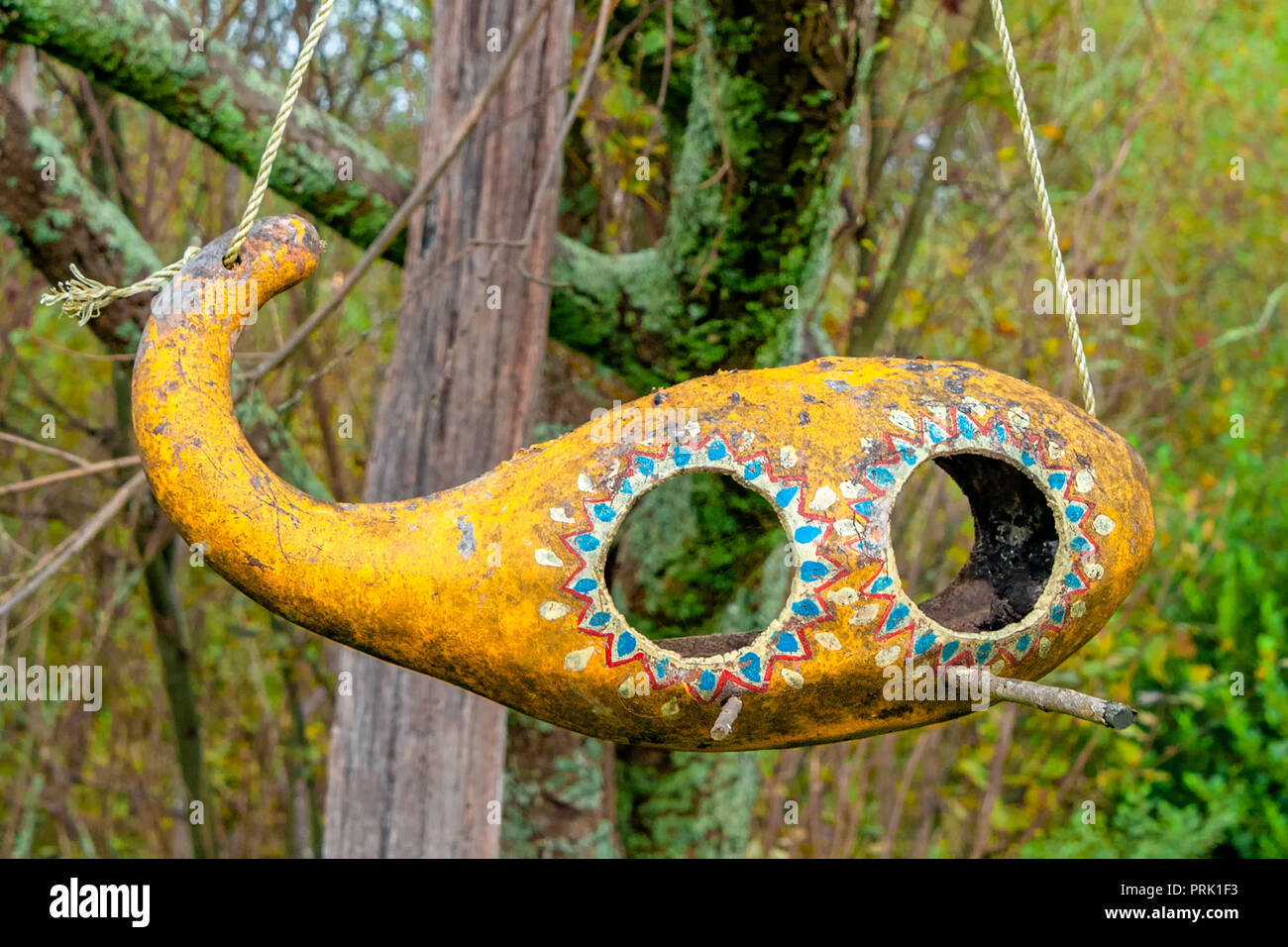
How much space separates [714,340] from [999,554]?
101 cm

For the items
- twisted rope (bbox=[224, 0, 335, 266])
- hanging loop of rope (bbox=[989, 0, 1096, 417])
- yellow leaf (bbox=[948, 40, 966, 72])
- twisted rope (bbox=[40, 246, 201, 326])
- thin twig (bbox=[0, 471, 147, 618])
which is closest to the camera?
twisted rope (bbox=[224, 0, 335, 266])

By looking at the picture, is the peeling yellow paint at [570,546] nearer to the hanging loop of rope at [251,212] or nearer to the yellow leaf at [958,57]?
the hanging loop of rope at [251,212]

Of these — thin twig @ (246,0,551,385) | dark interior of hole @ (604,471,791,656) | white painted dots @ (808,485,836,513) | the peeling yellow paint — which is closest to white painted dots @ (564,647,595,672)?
the peeling yellow paint

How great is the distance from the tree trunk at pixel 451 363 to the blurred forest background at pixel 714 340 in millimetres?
88

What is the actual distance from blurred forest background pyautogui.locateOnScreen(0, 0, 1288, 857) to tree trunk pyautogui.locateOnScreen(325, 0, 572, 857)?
0.29 feet

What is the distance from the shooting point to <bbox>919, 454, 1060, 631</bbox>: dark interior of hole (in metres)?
1.54

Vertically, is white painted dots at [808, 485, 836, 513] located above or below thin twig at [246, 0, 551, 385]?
below

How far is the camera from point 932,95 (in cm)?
400

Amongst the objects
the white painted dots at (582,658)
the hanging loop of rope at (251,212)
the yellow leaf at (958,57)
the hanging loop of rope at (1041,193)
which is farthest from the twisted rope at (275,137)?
the yellow leaf at (958,57)

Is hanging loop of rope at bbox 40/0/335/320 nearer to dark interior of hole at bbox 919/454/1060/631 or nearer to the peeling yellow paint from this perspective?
the peeling yellow paint

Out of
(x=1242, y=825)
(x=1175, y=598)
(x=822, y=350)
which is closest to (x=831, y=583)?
(x=822, y=350)

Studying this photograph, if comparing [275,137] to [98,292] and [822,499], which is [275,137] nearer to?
[98,292]

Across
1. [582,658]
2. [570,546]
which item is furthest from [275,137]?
[582,658]

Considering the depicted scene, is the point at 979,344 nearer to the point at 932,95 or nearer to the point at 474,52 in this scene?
the point at 932,95
